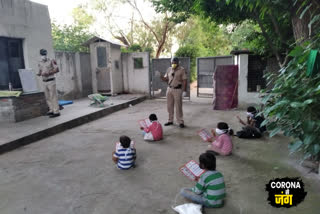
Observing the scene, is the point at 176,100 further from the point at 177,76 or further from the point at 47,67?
the point at 47,67

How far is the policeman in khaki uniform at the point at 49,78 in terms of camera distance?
671 cm

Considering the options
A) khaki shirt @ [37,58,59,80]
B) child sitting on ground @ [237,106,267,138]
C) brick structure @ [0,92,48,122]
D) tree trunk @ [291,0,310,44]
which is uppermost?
tree trunk @ [291,0,310,44]

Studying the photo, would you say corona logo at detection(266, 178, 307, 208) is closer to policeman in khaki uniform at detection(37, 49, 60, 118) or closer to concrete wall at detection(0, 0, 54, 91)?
policeman in khaki uniform at detection(37, 49, 60, 118)

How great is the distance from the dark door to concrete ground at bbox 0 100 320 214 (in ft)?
9.89

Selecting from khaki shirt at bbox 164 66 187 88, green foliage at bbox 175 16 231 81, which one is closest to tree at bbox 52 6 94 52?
green foliage at bbox 175 16 231 81

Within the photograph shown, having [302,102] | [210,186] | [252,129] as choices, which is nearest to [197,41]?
[252,129]

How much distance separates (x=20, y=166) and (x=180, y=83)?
3.93 meters

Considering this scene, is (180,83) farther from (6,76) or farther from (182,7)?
(6,76)

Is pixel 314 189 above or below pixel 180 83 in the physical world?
below

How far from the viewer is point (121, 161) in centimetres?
371

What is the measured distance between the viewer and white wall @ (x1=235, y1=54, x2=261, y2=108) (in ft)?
28.3

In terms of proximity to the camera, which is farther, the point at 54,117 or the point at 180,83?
the point at 54,117

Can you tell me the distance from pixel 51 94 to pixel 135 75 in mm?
5748

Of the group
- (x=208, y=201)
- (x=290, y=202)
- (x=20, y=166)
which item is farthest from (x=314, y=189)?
(x=20, y=166)
